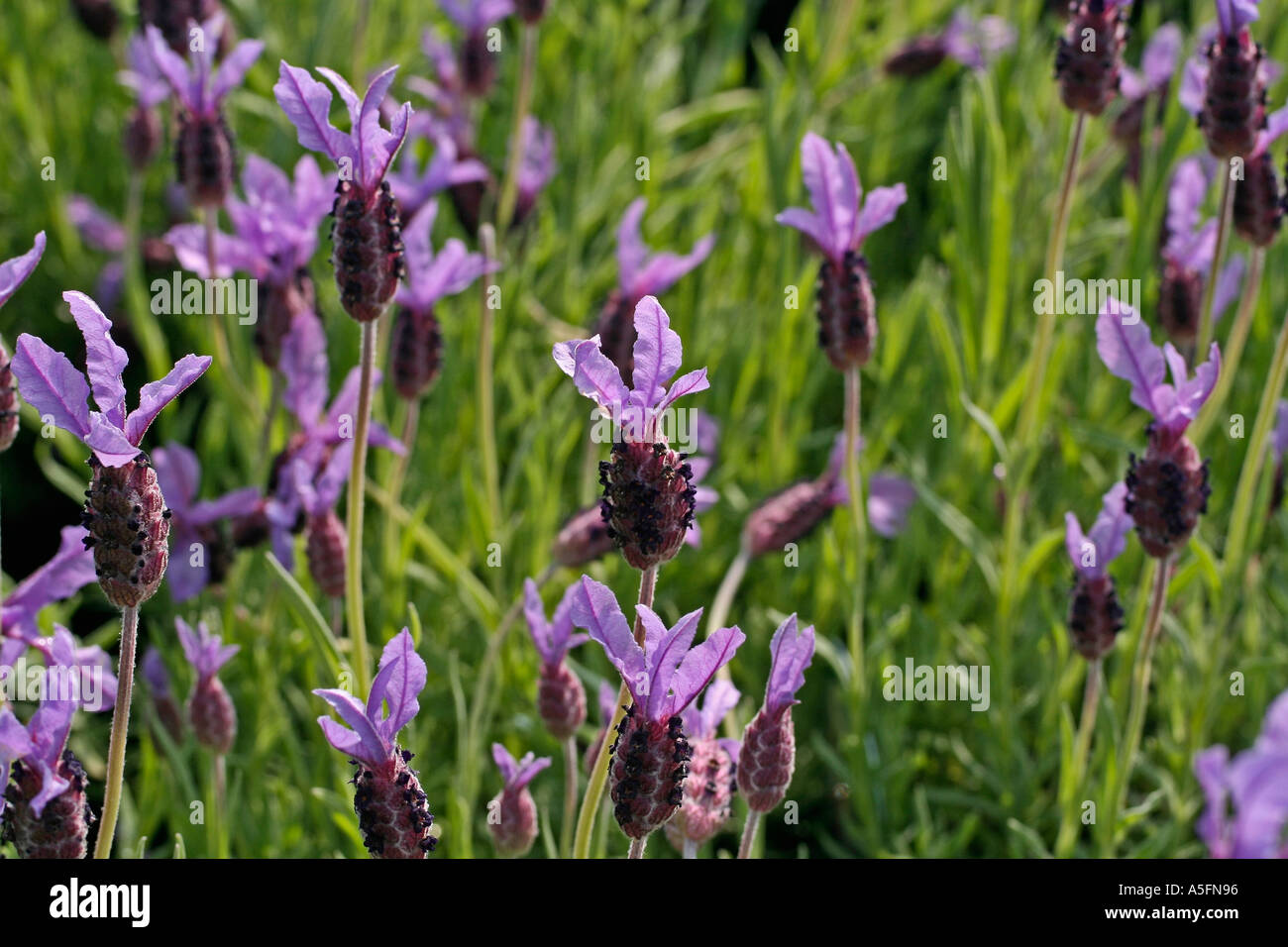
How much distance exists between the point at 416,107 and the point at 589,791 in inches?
69.9

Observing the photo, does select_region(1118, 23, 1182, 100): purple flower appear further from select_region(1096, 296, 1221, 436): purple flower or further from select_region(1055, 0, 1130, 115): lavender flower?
select_region(1096, 296, 1221, 436): purple flower

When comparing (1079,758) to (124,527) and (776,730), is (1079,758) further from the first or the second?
(124,527)

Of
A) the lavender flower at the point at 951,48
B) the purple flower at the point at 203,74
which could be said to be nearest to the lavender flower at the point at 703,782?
the purple flower at the point at 203,74

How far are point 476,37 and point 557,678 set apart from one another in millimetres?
1225

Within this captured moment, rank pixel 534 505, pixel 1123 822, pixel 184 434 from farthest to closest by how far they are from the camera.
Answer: pixel 184 434, pixel 534 505, pixel 1123 822

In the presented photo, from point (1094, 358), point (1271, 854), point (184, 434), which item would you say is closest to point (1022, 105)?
point (1094, 358)


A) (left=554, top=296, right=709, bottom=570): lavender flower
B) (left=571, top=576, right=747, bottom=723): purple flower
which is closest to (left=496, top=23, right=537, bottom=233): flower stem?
(left=554, top=296, right=709, bottom=570): lavender flower

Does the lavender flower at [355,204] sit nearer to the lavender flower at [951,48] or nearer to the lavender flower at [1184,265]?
the lavender flower at [1184,265]

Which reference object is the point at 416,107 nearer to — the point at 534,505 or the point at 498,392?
the point at 498,392

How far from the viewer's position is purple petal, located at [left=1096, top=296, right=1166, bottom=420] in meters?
1.30

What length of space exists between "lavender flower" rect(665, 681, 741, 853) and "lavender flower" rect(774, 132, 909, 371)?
0.44 meters

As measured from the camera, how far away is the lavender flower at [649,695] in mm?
1045

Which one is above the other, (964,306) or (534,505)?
(964,306)
